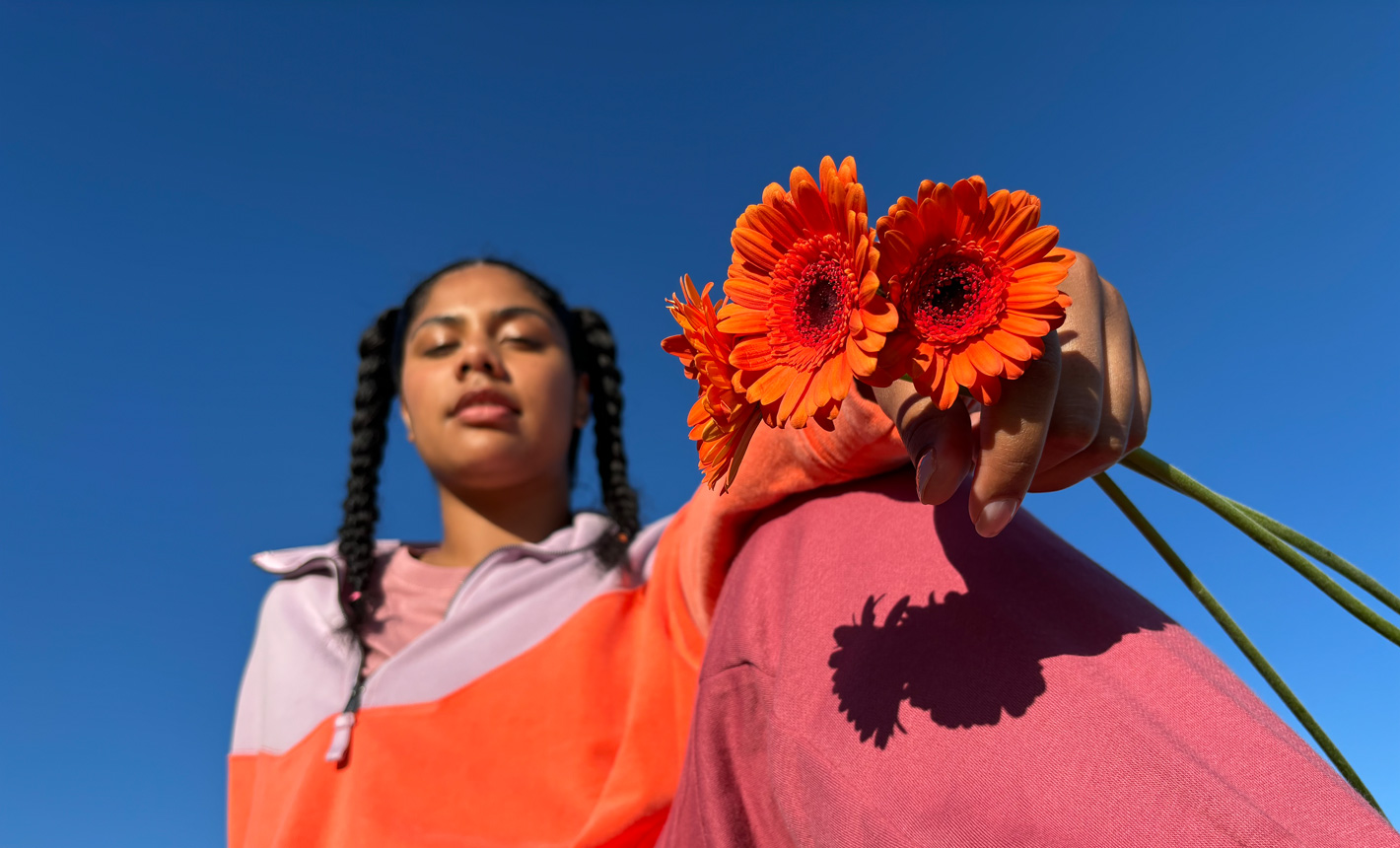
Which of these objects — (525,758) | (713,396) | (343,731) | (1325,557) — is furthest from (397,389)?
(1325,557)

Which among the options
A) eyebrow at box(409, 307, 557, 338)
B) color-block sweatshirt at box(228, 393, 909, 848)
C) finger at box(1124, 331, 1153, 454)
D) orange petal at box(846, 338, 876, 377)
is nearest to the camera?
orange petal at box(846, 338, 876, 377)

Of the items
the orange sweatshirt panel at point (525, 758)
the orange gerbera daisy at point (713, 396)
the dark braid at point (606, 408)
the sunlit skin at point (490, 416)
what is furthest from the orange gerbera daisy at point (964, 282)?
the dark braid at point (606, 408)

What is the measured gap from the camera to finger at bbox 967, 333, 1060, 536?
578 mm

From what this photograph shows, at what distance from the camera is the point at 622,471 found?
2.31 m

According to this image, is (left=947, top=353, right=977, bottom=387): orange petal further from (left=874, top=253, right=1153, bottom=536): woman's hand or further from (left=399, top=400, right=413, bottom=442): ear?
(left=399, top=400, right=413, bottom=442): ear

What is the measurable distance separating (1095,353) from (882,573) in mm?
268

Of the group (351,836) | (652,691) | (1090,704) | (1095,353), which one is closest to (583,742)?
(652,691)

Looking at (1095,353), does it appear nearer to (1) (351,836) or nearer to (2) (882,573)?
(2) (882,573)

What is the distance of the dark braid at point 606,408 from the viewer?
2.26m

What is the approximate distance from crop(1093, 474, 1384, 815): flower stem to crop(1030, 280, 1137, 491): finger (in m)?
0.12

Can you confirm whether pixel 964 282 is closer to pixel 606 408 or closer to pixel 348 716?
pixel 348 716

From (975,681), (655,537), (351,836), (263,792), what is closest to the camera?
(975,681)

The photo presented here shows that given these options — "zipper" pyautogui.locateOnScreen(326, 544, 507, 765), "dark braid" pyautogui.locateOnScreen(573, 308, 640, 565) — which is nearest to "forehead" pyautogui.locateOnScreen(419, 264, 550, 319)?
"dark braid" pyautogui.locateOnScreen(573, 308, 640, 565)

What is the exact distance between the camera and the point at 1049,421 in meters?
0.59
